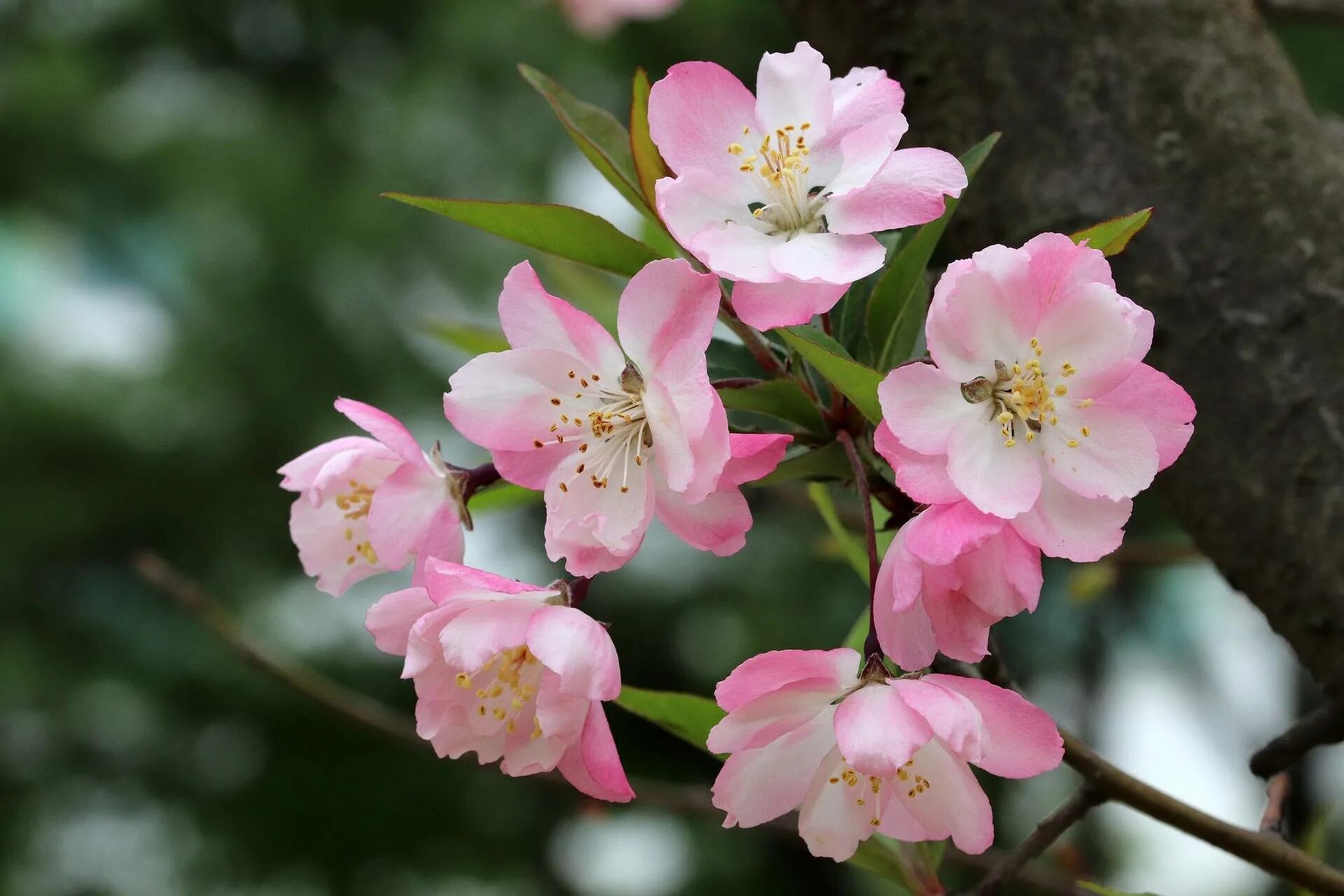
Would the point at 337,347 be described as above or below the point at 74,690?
above

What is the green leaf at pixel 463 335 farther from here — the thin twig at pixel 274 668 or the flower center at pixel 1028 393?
the flower center at pixel 1028 393

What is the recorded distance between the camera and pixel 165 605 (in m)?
3.96

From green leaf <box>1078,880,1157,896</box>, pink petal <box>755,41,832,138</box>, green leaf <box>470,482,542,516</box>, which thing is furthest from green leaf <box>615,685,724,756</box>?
pink petal <box>755,41,832,138</box>

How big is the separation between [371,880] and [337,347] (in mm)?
1778

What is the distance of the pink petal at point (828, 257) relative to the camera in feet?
1.72

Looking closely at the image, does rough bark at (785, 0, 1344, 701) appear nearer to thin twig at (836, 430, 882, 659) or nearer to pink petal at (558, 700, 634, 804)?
thin twig at (836, 430, 882, 659)

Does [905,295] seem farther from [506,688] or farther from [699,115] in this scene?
[506,688]

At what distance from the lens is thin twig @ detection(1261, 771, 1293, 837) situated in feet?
2.40

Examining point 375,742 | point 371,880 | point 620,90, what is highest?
point 620,90

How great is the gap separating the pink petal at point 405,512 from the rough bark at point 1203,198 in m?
0.49

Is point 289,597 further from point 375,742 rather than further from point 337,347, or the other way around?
point 337,347

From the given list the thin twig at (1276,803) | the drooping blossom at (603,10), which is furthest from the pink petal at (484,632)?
the drooping blossom at (603,10)

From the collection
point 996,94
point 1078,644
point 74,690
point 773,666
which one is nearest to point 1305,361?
point 996,94

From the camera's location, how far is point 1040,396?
0.55 m
